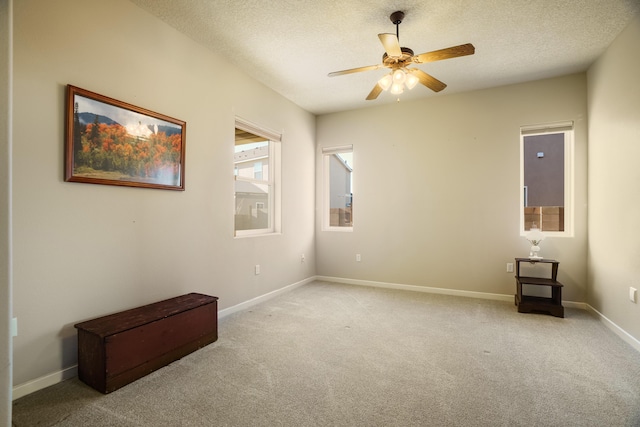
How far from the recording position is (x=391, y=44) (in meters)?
2.20

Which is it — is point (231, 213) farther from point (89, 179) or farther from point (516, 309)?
point (516, 309)

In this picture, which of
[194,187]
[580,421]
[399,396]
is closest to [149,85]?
Result: [194,187]

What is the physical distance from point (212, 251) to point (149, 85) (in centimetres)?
163

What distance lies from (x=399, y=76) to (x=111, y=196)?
2.48 m

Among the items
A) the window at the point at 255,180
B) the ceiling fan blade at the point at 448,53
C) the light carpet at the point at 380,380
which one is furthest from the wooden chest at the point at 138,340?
the ceiling fan blade at the point at 448,53

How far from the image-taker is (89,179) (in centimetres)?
213

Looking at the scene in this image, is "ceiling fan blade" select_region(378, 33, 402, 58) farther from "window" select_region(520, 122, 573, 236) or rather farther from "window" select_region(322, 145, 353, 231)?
"window" select_region(322, 145, 353, 231)

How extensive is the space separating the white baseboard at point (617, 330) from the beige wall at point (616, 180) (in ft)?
0.13

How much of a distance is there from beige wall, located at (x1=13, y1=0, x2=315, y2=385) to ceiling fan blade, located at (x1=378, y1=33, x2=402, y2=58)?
185cm

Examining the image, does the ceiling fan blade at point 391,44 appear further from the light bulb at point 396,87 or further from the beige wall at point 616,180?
the beige wall at point 616,180

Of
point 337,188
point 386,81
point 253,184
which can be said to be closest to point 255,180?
point 253,184

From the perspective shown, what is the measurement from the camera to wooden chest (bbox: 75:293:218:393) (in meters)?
1.88

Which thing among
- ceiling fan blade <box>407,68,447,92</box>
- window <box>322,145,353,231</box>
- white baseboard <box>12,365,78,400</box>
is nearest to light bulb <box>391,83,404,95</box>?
ceiling fan blade <box>407,68,447,92</box>

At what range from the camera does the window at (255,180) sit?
3.69m
